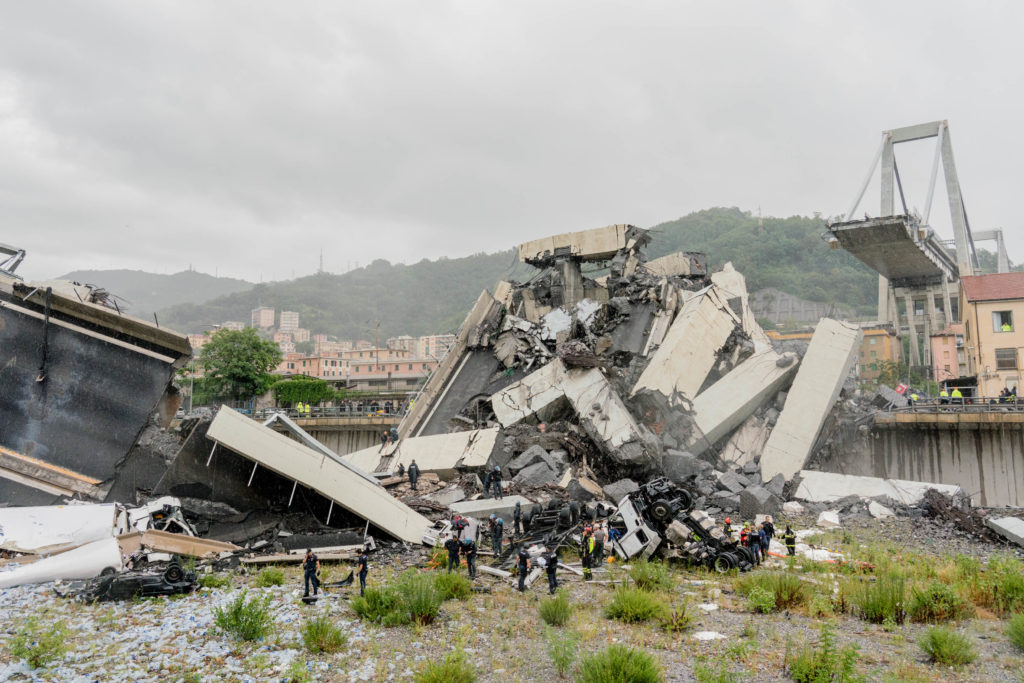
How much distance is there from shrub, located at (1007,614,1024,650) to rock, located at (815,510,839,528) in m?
7.35

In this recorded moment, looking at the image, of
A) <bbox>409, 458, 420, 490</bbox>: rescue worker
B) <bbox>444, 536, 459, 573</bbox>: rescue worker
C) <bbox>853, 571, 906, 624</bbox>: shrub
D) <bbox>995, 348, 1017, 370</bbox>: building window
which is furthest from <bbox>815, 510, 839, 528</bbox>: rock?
<bbox>995, 348, 1017, 370</bbox>: building window

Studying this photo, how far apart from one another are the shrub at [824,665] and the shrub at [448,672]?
328 cm

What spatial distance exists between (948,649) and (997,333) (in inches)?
1077

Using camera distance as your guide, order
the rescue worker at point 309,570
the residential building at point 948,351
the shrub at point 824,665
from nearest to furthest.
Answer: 1. the shrub at point 824,665
2. the rescue worker at point 309,570
3. the residential building at point 948,351

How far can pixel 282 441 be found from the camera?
498 inches

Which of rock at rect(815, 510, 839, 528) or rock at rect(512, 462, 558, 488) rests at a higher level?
rock at rect(512, 462, 558, 488)

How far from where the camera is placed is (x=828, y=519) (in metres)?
14.8

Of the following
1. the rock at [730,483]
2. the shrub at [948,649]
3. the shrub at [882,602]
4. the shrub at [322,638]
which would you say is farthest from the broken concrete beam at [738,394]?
the shrub at [322,638]

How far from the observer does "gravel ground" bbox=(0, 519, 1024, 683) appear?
6.59 metres

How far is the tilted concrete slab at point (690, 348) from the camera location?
754 inches

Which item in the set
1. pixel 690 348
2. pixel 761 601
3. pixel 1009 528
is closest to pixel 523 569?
pixel 761 601

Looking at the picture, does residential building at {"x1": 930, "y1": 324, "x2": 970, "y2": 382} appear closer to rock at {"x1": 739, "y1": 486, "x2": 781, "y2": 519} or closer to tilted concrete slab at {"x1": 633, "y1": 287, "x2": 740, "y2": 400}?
tilted concrete slab at {"x1": 633, "y1": 287, "x2": 740, "y2": 400}

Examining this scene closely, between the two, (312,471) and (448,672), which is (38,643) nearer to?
(448,672)

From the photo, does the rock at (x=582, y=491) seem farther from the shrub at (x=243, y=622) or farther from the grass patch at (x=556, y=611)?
the shrub at (x=243, y=622)
